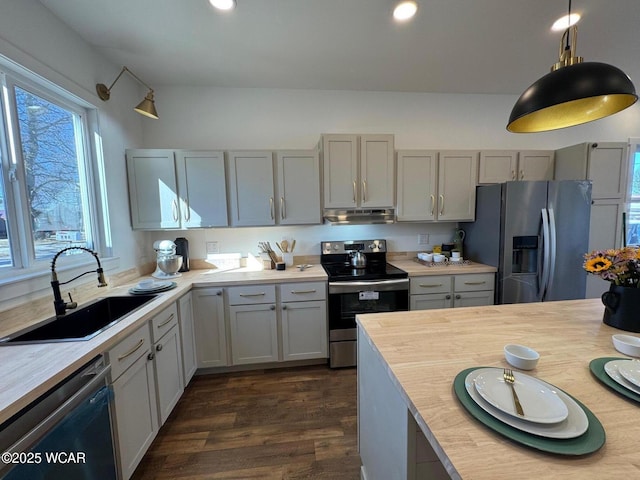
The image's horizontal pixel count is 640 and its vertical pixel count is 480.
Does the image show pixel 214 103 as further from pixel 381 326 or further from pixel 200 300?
pixel 381 326

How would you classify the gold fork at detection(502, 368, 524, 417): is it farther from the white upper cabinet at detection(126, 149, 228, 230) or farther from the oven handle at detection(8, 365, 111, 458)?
the white upper cabinet at detection(126, 149, 228, 230)

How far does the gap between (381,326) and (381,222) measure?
5.38 feet

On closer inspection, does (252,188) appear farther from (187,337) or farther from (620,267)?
(620,267)

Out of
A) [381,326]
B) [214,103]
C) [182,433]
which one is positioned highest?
[214,103]

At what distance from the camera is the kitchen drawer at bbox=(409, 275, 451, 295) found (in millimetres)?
2467

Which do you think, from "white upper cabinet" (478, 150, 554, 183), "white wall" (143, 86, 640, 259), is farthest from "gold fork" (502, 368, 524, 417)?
"white upper cabinet" (478, 150, 554, 183)

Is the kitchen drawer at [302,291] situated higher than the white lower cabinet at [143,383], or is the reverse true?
the kitchen drawer at [302,291]

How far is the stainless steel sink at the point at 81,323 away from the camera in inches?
49.5

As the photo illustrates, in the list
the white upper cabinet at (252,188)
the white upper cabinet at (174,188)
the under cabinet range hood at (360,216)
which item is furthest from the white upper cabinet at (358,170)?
the white upper cabinet at (174,188)

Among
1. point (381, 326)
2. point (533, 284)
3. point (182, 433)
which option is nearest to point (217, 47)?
point (381, 326)

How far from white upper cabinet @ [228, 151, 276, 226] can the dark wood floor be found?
4.82ft

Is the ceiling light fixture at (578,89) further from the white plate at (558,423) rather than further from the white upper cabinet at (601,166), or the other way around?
the white upper cabinet at (601,166)

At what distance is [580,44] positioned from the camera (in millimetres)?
2137

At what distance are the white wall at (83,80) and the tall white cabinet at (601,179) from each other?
4.38 m
